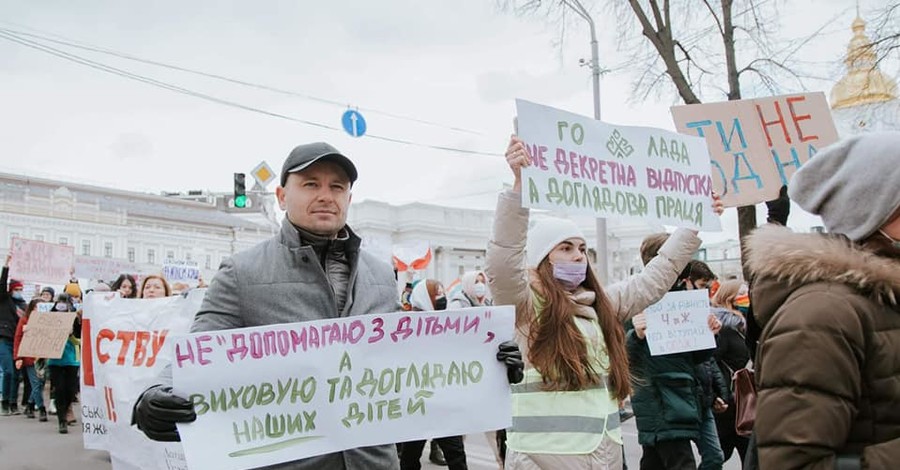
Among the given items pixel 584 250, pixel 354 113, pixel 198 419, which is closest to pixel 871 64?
pixel 354 113

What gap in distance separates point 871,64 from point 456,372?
12.0 meters

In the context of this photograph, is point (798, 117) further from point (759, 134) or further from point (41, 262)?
point (41, 262)

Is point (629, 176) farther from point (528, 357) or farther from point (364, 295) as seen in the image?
point (364, 295)

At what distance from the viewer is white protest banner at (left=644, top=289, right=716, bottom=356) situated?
4852 millimetres

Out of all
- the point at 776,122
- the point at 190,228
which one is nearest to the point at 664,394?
the point at 776,122

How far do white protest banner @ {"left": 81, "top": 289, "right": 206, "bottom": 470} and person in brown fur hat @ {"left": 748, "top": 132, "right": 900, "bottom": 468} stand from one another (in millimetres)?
4388

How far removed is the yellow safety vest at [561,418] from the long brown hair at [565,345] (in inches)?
1.8

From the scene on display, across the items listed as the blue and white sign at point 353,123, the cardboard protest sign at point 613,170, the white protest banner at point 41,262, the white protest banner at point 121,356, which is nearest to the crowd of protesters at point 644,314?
the cardboard protest sign at point 613,170

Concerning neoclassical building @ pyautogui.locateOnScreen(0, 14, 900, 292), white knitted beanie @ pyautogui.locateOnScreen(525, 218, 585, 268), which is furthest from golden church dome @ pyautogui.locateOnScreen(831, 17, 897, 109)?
neoclassical building @ pyautogui.locateOnScreen(0, 14, 900, 292)

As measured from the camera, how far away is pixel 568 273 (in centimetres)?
342

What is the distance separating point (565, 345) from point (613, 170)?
3.70ft

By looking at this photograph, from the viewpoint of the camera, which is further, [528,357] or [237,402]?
[528,357]

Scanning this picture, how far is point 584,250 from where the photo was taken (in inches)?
139

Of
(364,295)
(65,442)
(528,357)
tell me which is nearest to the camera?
(364,295)
